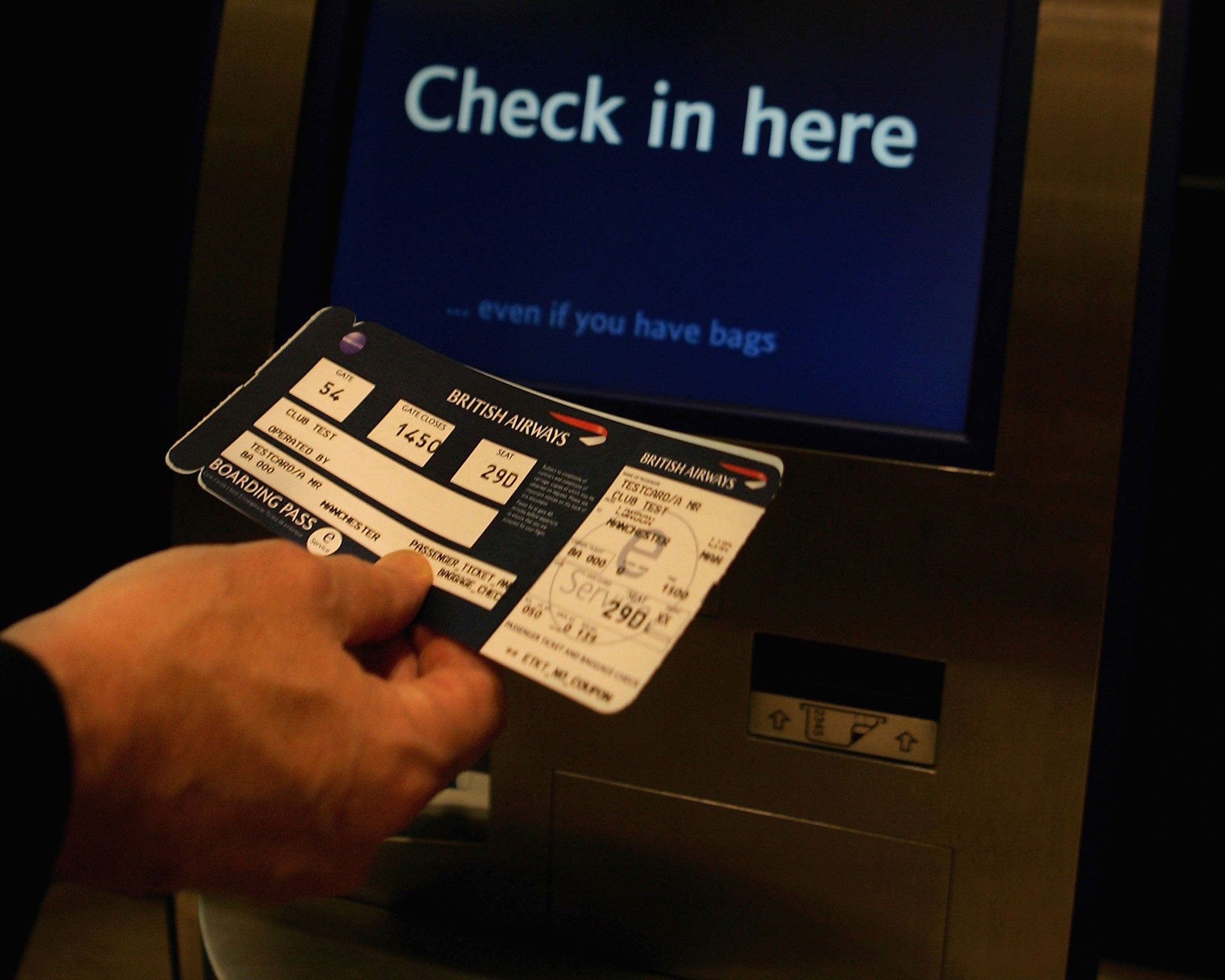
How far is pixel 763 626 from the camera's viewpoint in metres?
0.95

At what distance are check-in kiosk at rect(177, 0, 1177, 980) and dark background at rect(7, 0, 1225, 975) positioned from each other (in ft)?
0.59

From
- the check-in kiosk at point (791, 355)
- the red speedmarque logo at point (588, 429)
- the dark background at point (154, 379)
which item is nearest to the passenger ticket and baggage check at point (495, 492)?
the red speedmarque logo at point (588, 429)

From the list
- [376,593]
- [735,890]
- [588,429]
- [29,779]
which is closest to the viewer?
[29,779]

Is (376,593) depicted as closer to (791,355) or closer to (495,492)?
(495,492)

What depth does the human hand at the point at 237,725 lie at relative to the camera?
25.6 inches

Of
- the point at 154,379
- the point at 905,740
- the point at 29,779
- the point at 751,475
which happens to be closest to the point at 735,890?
the point at 905,740

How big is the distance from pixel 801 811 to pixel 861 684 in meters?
0.11

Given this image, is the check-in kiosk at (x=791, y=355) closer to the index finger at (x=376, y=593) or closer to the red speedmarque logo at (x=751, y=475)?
the red speedmarque logo at (x=751, y=475)

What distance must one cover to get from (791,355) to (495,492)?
27cm

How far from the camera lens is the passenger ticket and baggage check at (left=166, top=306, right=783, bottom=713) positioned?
0.74 metres

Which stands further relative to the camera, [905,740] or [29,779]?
[905,740]

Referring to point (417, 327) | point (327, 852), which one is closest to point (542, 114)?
point (417, 327)

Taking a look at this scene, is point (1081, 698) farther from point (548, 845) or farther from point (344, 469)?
point (344, 469)

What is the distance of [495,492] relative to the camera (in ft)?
2.72
